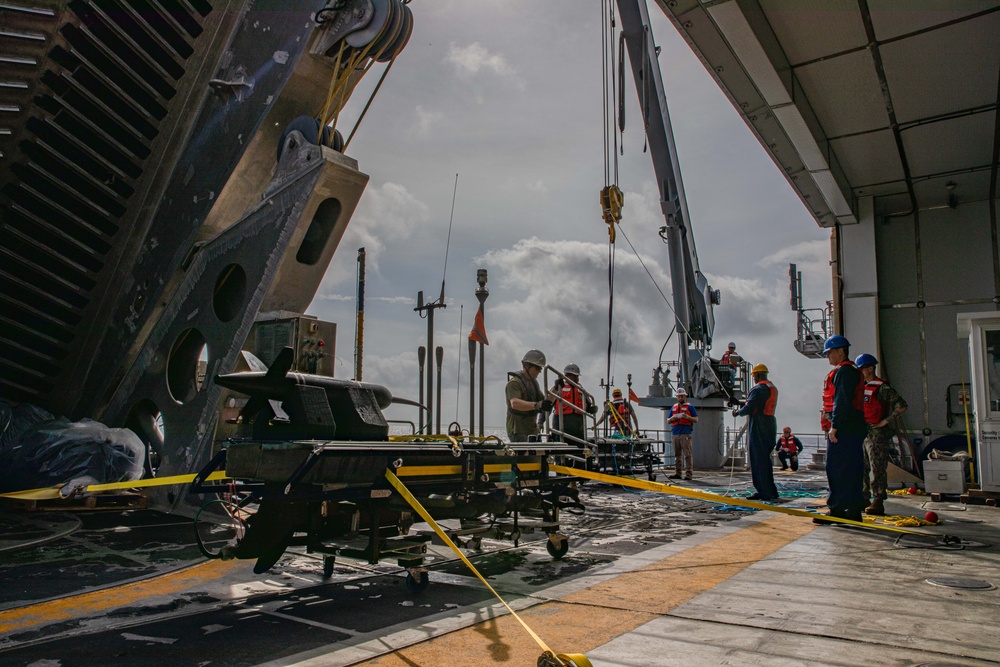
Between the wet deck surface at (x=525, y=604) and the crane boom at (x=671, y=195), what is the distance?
11.2 metres

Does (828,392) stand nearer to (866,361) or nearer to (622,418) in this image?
(866,361)

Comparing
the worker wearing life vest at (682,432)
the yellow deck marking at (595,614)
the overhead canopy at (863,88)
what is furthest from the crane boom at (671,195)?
the yellow deck marking at (595,614)

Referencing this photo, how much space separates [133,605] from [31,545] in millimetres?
2695

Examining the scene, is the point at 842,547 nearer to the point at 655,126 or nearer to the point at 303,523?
the point at 303,523

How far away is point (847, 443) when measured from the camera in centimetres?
606

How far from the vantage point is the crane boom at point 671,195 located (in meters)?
13.8

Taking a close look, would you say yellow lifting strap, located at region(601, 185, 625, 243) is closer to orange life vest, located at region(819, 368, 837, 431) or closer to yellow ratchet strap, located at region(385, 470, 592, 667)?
orange life vest, located at region(819, 368, 837, 431)

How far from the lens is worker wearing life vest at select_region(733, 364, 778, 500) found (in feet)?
26.9

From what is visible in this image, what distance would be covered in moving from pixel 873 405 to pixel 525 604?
543cm

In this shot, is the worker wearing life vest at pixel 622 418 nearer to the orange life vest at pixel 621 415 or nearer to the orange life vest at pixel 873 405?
the orange life vest at pixel 621 415

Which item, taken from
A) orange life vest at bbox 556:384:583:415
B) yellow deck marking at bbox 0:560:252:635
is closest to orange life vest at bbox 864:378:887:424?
orange life vest at bbox 556:384:583:415

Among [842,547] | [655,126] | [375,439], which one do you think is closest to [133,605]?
[375,439]

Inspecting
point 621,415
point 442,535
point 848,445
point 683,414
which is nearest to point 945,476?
point 848,445

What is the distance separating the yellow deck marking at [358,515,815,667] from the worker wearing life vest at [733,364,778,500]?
3461mm
